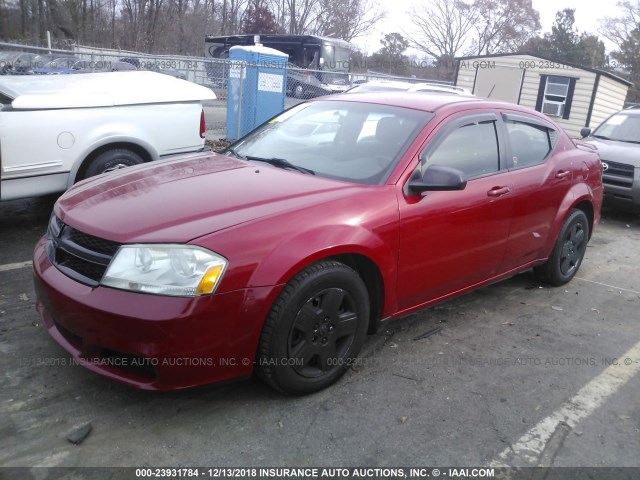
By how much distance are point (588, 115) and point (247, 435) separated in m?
20.0

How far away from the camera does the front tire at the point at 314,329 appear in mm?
2713

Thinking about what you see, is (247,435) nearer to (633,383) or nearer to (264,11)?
(633,383)

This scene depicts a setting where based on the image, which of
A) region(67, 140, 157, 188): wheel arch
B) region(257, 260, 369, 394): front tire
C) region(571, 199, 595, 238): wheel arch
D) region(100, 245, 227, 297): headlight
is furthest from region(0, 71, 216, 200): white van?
region(571, 199, 595, 238): wheel arch

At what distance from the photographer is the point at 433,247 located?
136 inches

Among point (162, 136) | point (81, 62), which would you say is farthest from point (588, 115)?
point (162, 136)

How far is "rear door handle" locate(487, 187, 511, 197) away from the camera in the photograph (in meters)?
3.83

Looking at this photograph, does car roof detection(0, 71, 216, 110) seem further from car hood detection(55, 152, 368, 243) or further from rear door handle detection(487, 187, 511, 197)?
rear door handle detection(487, 187, 511, 197)

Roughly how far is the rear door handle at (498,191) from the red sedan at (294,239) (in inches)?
0.6

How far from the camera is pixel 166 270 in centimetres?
253

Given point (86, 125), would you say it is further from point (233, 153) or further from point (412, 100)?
point (412, 100)

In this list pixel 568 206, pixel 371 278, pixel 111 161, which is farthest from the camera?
pixel 111 161

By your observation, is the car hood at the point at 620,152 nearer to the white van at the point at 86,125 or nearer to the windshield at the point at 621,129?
the windshield at the point at 621,129

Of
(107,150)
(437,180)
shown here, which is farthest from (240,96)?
(437,180)

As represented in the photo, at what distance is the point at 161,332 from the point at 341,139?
1878 mm
